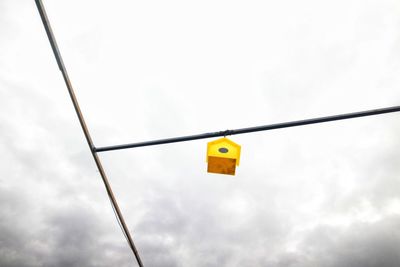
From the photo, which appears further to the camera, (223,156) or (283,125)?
(223,156)

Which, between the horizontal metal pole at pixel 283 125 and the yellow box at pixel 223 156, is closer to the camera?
the horizontal metal pole at pixel 283 125

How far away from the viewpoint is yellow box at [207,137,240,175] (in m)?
3.27

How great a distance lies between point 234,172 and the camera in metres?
3.40

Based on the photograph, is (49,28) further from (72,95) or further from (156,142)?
(156,142)

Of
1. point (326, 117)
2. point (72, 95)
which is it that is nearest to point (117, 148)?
Result: point (72, 95)

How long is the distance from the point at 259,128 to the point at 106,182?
9.09ft

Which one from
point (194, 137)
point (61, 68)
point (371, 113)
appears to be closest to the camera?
point (371, 113)

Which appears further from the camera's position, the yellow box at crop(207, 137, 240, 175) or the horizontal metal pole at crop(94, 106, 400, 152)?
the yellow box at crop(207, 137, 240, 175)

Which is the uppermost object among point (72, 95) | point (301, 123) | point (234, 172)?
point (72, 95)

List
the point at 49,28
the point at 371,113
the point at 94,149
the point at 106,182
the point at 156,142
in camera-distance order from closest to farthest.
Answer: the point at 49,28, the point at 371,113, the point at 156,142, the point at 94,149, the point at 106,182

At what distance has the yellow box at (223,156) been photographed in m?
3.27

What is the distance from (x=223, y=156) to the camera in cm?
324

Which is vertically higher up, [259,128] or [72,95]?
[72,95]

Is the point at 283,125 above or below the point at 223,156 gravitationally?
above
